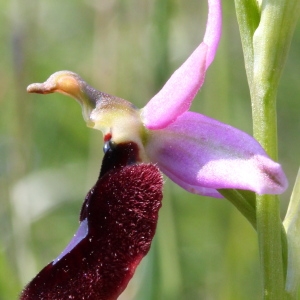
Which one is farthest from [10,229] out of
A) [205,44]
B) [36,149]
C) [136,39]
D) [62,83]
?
[205,44]

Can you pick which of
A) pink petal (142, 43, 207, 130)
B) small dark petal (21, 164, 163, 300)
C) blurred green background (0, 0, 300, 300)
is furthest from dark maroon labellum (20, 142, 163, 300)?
blurred green background (0, 0, 300, 300)

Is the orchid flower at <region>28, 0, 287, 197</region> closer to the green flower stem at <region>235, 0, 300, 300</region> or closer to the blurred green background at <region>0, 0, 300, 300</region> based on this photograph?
the green flower stem at <region>235, 0, 300, 300</region>

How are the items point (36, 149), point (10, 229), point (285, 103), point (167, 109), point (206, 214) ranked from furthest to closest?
point (285, 103), point (36, 149), point (206, 214), point (10, 229), point (167, 109)

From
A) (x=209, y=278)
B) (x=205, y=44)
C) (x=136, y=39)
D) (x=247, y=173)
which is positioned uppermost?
(x=205, y=44)

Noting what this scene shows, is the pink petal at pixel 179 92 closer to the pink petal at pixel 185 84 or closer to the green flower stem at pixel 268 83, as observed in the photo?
the pink petal at pixel 185 84

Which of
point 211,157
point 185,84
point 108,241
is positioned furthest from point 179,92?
point 108,241

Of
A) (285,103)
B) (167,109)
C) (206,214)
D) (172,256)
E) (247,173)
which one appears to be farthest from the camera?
(285,103)

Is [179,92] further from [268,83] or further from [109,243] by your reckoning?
[109,243]

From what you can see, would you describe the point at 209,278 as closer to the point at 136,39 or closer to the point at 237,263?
the point at 237,263
